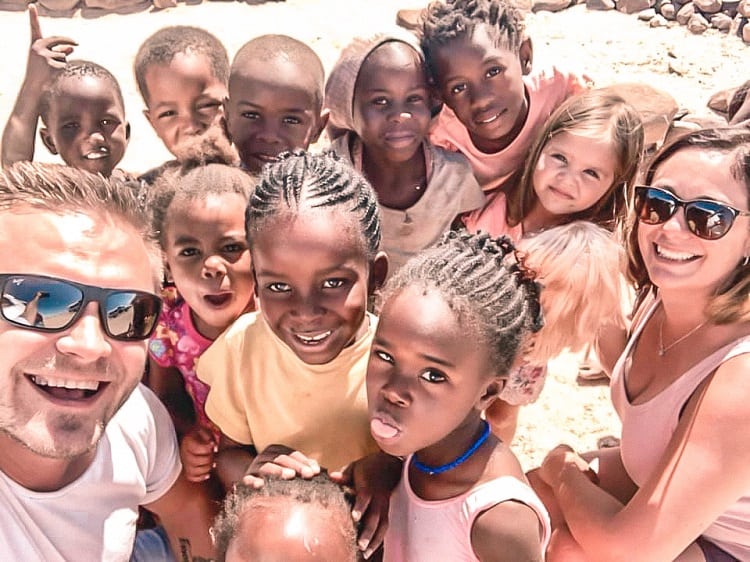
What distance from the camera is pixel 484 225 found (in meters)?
3.04

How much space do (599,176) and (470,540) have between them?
1.49 metres

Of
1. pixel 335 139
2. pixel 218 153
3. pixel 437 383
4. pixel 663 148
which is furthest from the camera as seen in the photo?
pixel 335 139

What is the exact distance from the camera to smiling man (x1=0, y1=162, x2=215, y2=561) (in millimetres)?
1624

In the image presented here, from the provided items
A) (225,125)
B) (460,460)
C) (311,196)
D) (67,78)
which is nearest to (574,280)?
(460,460)

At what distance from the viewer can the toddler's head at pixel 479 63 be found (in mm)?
2844

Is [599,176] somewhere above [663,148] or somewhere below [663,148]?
below

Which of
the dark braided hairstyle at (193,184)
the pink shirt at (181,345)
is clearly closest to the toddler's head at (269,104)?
the dark braided hairstyle at (193,184)

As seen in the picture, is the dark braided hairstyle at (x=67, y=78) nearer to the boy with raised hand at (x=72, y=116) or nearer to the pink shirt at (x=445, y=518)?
the boy with raised hand at (x=72, y=116)

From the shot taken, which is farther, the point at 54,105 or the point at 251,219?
the point at 54,105

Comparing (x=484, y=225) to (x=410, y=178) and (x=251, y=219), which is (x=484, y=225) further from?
(x=251, y=219)

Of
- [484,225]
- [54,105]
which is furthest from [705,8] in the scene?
[54,105]

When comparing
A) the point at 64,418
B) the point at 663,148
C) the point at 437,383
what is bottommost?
the point at 64,418

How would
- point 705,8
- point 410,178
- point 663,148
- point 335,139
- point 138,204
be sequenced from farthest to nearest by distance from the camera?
point 705,8 → point 335,139 → point 410,178 → point 663,148 → point 138,204

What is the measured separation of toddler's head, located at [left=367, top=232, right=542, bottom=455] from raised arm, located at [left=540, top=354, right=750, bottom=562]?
0.55 metres
